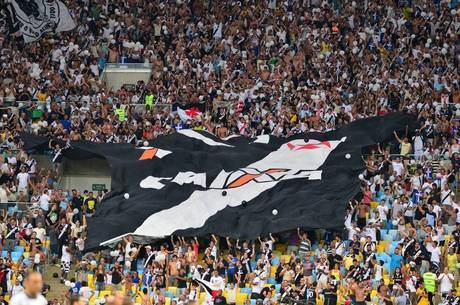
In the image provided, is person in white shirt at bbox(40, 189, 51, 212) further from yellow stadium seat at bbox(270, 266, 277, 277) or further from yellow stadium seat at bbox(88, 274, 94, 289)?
yellow stadium seat at bbox(270, 266, 277, 277)

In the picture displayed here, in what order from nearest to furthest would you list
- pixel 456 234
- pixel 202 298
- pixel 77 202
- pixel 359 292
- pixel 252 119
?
1. pixel 359 292
2. pixel 202 298
3. pixel 456 234
4. pixel 77 202
5. pixel 252 119

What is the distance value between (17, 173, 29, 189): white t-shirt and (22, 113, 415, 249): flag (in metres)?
0.98

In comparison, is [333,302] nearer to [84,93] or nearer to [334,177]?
[334,177]

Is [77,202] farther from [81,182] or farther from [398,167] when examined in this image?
[398,167]

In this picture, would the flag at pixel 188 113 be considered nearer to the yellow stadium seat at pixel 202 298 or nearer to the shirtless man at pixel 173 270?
the shirtless man at pixel 173 270

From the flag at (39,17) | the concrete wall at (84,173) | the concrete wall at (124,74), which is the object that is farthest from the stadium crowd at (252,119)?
the concrete wall at (84,173)

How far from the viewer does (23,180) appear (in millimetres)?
34531

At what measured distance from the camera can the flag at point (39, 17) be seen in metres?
40.5

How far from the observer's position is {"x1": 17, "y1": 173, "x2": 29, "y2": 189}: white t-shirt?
34.5 meters

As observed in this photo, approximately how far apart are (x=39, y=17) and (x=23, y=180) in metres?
7.80

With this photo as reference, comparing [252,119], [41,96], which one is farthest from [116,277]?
[41,96]

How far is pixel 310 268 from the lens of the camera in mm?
29625

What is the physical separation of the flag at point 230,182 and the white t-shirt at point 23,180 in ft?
3.23

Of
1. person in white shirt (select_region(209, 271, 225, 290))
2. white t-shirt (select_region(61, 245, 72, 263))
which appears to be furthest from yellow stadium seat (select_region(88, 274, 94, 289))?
person in white shirt (select_region(209, 271, 225, 290))
